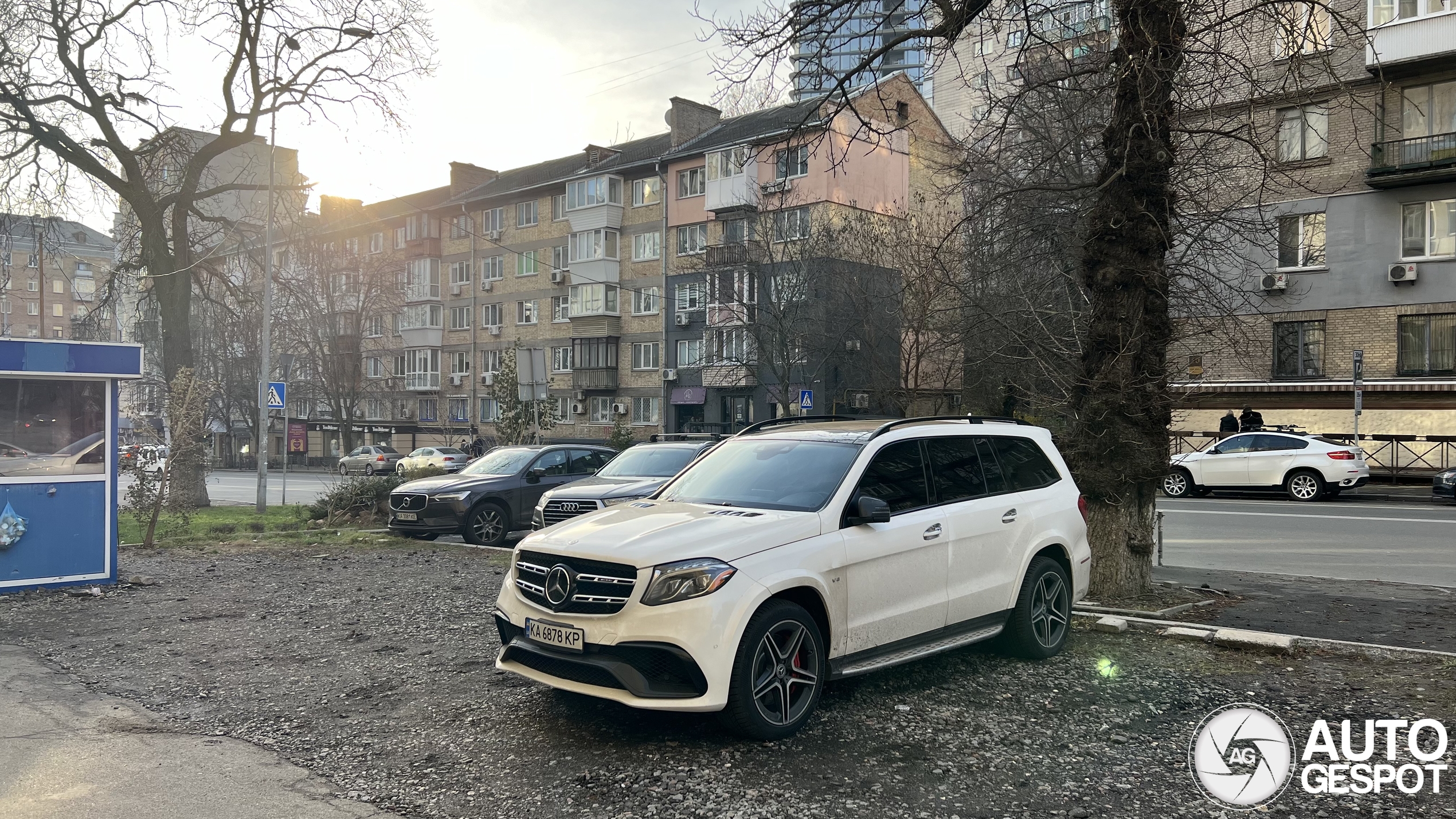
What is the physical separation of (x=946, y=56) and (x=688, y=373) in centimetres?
3955

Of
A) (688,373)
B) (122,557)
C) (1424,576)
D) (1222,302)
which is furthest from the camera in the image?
(688,373)

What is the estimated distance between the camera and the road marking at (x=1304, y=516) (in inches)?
691

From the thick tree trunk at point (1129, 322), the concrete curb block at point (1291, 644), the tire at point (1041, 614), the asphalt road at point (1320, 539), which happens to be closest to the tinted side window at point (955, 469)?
the tire at point (1041, 614)

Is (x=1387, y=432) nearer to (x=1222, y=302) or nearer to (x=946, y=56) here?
(x=1222, y=302)

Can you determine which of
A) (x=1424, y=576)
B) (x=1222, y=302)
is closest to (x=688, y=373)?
(x=1222, y=302)

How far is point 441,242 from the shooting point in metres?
63.4

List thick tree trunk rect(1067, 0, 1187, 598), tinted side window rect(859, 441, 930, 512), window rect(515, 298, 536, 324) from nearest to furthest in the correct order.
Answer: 1. tinted side window rect(859, 441, 930, 512)
2. thick tree trunk rect(1067, 0, 1187, 598)
3. window rect(515, 298, 536, 324)

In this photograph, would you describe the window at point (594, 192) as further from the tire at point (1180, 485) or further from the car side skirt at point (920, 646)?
the car side skirt at point (920, 646)

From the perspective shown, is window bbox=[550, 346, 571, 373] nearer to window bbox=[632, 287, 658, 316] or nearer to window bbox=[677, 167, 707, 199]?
window bbox=[632, 287, 658, 316]

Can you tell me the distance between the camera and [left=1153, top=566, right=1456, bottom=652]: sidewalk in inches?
316

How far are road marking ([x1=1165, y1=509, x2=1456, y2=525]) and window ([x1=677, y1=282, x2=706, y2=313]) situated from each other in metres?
28.4

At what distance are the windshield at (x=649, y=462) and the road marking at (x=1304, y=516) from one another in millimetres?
11142

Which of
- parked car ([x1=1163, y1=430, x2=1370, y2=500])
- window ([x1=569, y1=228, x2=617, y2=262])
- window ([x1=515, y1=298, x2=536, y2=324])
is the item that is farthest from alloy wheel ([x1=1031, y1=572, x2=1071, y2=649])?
window ([x1=515, y1=298, x2=536, y2=324])

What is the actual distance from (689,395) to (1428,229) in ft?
100.0
